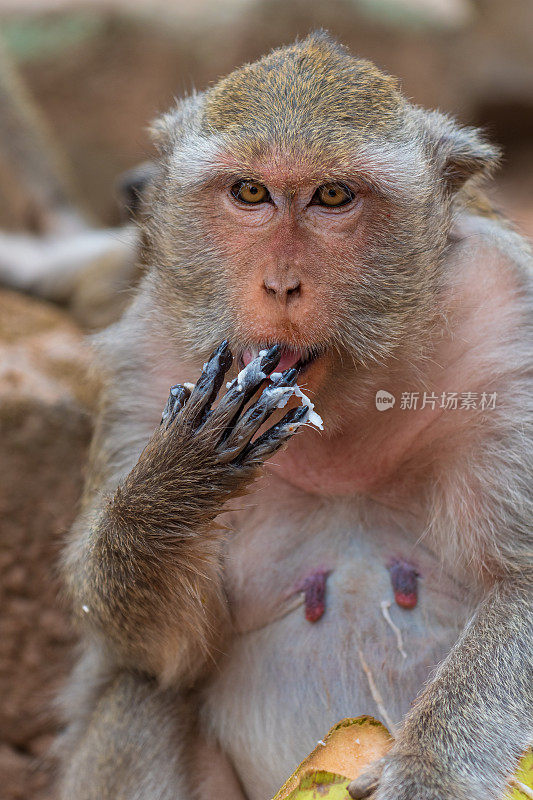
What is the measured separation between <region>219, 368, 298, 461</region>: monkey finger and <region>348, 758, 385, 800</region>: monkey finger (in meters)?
0.97

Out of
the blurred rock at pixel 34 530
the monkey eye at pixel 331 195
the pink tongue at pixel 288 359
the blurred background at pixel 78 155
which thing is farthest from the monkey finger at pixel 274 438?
the blurred rock at pixel 34 530

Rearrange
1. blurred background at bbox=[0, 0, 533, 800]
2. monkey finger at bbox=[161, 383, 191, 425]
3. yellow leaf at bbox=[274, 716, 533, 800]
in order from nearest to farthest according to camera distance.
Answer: yellow leaf at bbox=[274, 716, 533, 800], monkey finger at bbox=[161, 383, 191, 425], blurred background at bbox=[0, 0, 533, 800]

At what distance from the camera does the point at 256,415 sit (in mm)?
2744

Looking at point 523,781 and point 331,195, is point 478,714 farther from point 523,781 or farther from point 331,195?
point 331,195

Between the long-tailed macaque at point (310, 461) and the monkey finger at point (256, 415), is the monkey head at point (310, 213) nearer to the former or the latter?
the long-tailed macaque at point (310, 461)

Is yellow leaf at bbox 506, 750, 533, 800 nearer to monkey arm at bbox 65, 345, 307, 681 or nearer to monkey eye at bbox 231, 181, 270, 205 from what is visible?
monkey arm at bbox 65, 345, 307, 681

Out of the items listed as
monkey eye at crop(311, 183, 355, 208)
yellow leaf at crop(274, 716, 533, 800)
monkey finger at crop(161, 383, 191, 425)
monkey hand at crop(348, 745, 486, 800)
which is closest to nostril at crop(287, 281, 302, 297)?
monkey eye at crop(311, 183, 355, 208)

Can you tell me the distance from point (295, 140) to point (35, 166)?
5719 millimetres

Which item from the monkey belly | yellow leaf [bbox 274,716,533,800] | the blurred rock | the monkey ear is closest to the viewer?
yellow leaf [bbox 274,716,533,800]

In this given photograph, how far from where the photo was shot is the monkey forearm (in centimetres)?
274

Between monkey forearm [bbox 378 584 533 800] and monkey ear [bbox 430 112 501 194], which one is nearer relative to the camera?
monkey forearm [bbox 378 584 533 800]

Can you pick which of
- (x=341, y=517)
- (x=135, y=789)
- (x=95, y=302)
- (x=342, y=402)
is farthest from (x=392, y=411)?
(x=95, y=302)

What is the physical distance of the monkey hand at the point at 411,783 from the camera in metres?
2.69

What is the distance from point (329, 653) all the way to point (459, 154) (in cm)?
175
